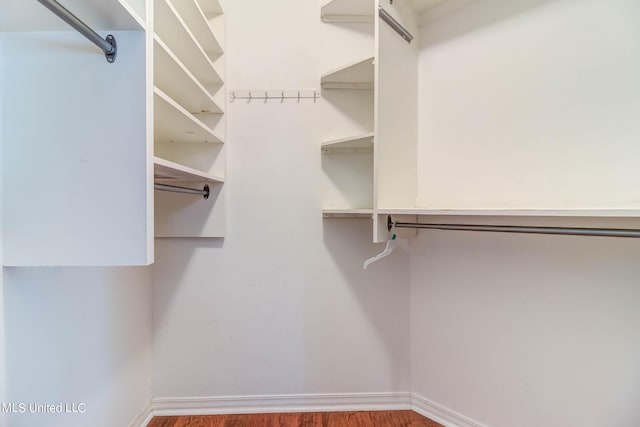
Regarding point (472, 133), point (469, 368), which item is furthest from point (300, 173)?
point (469, 368)

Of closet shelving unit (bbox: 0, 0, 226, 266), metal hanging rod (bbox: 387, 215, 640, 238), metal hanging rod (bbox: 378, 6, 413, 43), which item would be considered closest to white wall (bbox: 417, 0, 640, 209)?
metal hanging rod (bbox: 378, 6, 413, 43)

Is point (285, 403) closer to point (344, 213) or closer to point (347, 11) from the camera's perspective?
point (344, 213)

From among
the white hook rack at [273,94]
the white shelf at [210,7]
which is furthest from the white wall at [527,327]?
the white shelf at [210,7]

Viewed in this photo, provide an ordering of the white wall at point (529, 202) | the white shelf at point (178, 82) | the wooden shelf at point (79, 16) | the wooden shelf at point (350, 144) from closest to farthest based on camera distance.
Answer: the wooden shelf at point (79, 16), the white shelf at point (178, 82), the white wall at point (529, 202), the wooden shelf at point (350, 144)

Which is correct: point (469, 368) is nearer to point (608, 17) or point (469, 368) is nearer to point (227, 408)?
point (227, 408)

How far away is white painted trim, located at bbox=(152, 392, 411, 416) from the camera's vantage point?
159 centimetres

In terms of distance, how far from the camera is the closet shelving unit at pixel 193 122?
1181mm

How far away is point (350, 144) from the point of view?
1.50m

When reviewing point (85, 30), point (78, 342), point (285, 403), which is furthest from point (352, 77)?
point (285, 403)

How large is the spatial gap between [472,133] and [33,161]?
1711 millimetres

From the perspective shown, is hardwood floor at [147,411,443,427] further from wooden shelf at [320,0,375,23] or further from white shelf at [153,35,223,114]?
wooden shelf at [320,0,375,23]

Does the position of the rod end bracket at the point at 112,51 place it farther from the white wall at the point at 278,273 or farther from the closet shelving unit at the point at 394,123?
the closet shelving unit at the point at 394,123

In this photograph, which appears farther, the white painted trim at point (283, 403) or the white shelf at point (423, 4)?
the white painted trim at point (283, 403)

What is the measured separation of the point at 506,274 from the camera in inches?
50.9
